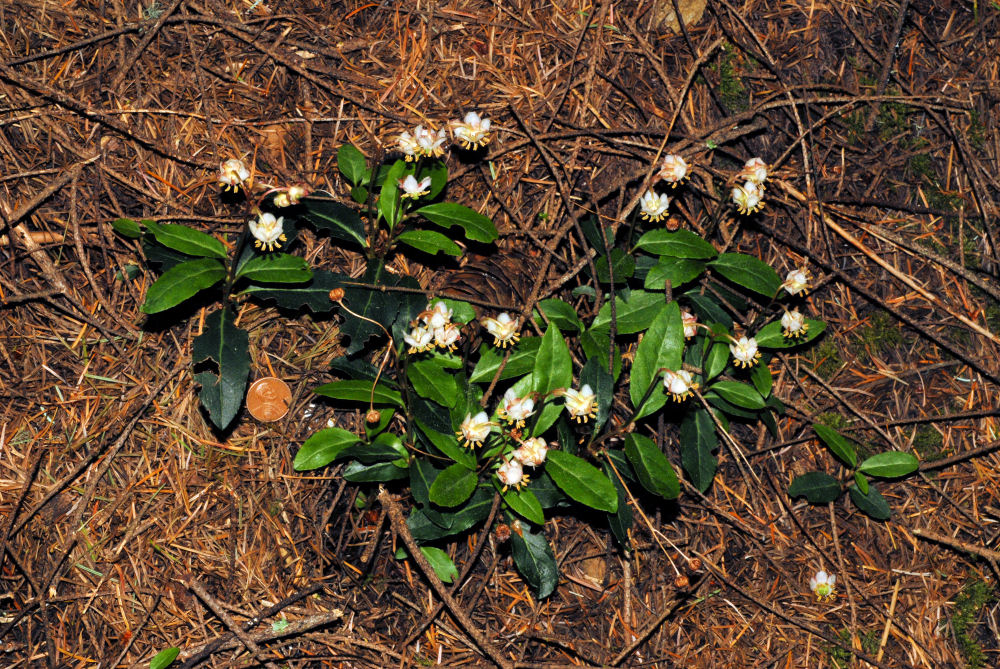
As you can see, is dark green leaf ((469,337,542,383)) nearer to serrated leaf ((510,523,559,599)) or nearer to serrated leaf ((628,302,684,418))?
serrated leaf ((628,302,684,418))

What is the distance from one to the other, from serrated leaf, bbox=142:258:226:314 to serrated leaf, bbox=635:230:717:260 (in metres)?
1.50

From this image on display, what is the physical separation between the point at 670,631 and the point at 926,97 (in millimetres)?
2338

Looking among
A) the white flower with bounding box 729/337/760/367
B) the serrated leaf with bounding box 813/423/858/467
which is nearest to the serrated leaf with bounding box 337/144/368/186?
the white flower with bounding box 729/337/760/367

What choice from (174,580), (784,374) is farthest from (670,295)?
(174,580)

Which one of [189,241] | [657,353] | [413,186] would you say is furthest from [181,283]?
[657,353]

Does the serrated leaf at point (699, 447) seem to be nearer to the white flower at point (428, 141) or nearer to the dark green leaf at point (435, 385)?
the dark green leaf at point (435, 385)

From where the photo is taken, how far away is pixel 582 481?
2416mm

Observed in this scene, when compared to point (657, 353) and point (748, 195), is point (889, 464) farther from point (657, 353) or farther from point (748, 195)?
point (748, 195)

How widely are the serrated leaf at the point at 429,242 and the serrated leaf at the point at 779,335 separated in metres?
1.17

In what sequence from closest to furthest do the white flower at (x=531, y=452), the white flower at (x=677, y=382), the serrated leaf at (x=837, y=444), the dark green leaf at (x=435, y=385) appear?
1. the white flower at (x=531, y=452)
2. the white flower at (x=677, y=382)
3. the dark green leaf at (x=435, y=385)
4. the serrated leaf at (x=837, y=444)

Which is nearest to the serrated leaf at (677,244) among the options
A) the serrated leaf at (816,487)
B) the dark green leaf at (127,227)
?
the serrated leaf at (816,487)

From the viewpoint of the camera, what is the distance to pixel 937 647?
110 inches

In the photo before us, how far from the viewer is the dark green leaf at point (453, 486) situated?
2342 mm

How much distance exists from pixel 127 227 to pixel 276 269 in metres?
0.53
